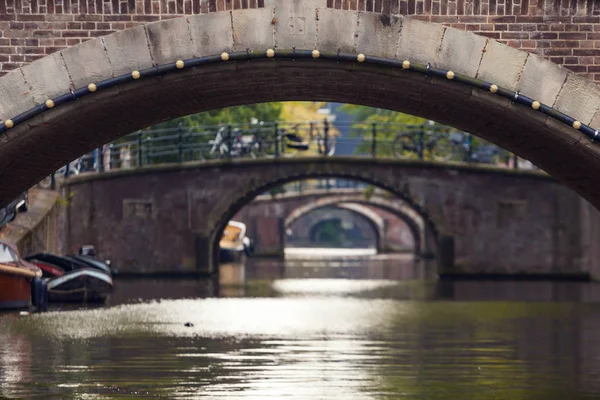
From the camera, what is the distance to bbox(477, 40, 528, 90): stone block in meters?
11.0

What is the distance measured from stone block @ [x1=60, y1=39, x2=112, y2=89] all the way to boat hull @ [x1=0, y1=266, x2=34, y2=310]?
9.49m

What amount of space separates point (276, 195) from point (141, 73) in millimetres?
39845

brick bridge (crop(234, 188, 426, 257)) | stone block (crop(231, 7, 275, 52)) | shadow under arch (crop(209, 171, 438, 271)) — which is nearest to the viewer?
stone block (crop(231, 7, 275, 52))

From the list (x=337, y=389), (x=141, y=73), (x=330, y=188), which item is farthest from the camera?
(x=330, y=188)

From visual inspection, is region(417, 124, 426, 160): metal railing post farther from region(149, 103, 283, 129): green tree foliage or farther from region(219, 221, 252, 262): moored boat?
region(219, 221, 252, 262): moored boat

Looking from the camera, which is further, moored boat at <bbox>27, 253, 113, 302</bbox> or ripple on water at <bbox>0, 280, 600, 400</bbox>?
moored boat at <bbox>27, 253, 113, 302</bbox>

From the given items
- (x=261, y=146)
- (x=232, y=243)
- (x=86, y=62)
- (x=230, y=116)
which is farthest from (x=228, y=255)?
(x=86, y=62)

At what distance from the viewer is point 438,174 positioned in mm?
33406

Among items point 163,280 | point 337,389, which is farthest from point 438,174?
point 337,389

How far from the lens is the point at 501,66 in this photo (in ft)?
36.0

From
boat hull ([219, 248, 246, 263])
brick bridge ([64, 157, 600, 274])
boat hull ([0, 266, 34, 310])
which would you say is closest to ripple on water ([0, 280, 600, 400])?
boat hull ([0, 266, 34, 310])

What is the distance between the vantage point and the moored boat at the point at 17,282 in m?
20.5

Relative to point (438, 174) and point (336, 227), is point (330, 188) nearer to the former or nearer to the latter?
point (438, 174)

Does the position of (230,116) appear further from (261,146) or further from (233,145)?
(233,145)
